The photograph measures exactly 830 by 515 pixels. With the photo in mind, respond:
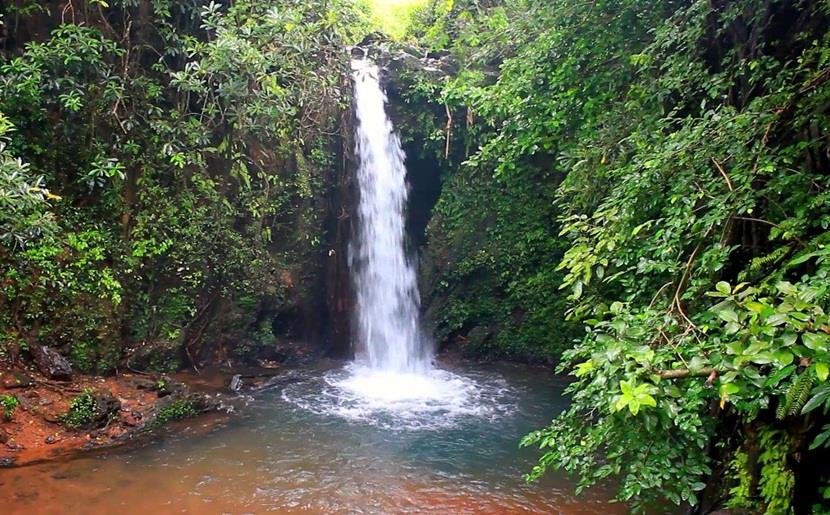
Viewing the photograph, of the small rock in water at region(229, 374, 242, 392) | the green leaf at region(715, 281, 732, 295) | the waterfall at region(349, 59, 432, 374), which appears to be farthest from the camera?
the waterfall at region(349, 59, 432, 374)

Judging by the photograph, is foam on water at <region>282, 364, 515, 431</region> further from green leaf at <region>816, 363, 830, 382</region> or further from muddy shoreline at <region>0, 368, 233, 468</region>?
green leaf at <region>816, 363, 830, 382</region>

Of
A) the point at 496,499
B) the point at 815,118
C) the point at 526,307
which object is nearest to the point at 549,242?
the point at 526,307

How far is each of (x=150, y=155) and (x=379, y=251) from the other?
459 cm

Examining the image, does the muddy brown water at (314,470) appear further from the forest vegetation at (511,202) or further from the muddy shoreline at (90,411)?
the forest vegetation at (511,202)

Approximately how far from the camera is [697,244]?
126 inches

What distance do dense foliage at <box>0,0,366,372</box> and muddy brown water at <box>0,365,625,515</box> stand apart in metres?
1.99

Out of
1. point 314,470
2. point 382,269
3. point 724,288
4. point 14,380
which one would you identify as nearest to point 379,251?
point 382,269

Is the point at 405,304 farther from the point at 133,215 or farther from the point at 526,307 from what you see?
the point at 133,215

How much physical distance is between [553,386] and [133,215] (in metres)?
6.97

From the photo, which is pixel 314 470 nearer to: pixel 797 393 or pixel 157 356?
pixel 157 356

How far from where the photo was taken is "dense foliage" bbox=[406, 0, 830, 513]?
200 centimetres

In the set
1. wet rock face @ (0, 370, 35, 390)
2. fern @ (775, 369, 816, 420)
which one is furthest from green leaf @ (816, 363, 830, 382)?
wet rock face @ (0, 370, 35, 390)

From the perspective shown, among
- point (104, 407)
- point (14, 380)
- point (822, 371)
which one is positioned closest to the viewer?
point (822, 371)

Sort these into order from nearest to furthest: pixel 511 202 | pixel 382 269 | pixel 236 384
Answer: pixel 236 384, pixel 511 202, pixel 382 269
